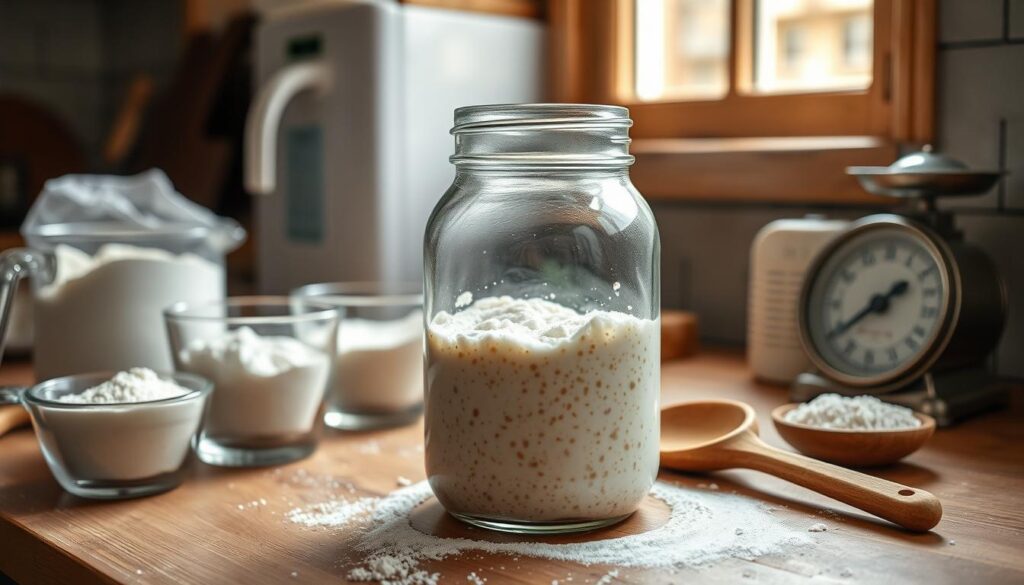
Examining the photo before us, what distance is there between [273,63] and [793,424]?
3.42 feet

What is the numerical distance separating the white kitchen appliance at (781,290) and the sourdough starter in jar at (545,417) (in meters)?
0.47

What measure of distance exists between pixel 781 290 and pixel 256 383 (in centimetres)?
58

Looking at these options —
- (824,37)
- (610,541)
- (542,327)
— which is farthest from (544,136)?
(824,37)

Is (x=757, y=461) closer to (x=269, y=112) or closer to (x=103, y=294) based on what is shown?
(x=103, y=294)

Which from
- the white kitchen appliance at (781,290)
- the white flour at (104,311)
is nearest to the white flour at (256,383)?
the white flour at (104,311)

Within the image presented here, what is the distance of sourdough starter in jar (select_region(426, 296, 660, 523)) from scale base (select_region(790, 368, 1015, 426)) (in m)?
0.37

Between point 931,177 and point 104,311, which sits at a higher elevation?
point 931,177

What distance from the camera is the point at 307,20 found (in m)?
1.51

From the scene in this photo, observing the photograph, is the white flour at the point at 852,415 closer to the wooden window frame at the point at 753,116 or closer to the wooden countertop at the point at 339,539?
the wooden countertop at the point at 339,539

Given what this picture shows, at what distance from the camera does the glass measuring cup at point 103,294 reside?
39.4 inches

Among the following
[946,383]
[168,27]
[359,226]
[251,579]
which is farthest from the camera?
[168,27]

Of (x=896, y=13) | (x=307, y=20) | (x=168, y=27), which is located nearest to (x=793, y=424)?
(x=896, y=13)

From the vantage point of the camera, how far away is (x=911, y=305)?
100cm

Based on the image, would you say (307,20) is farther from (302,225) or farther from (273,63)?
(302,225)
